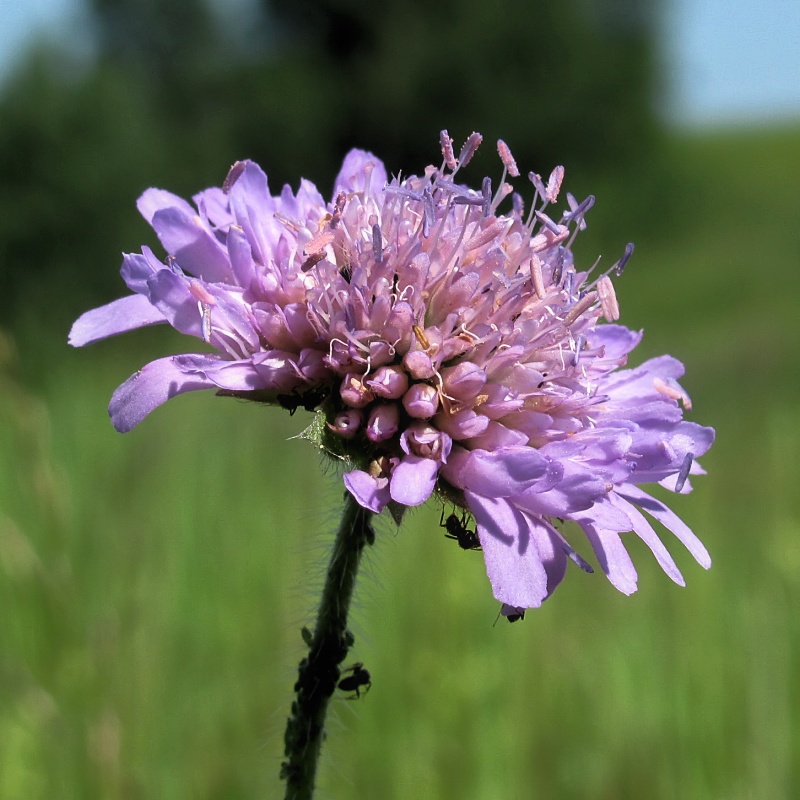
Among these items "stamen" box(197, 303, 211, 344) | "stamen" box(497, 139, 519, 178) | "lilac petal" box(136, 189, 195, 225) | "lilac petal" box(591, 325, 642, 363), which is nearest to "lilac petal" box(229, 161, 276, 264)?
"lilac petal" box(136, 189, 195, 225)

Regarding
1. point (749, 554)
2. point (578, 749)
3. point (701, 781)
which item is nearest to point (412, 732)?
point (578, 749)

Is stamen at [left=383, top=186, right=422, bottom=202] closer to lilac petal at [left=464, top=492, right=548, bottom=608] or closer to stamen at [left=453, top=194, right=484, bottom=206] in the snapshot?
stamen at [left=453, top=194, right=484, bottom=206]

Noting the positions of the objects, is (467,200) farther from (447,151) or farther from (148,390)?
(148,390)

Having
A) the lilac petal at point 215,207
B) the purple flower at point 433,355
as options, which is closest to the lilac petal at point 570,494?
the purple flower at point 433,355

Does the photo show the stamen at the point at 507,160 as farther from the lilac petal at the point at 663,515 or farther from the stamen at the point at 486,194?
the lilac petal at the point at 663,515

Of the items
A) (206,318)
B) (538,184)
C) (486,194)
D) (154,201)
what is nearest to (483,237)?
(486,194)
